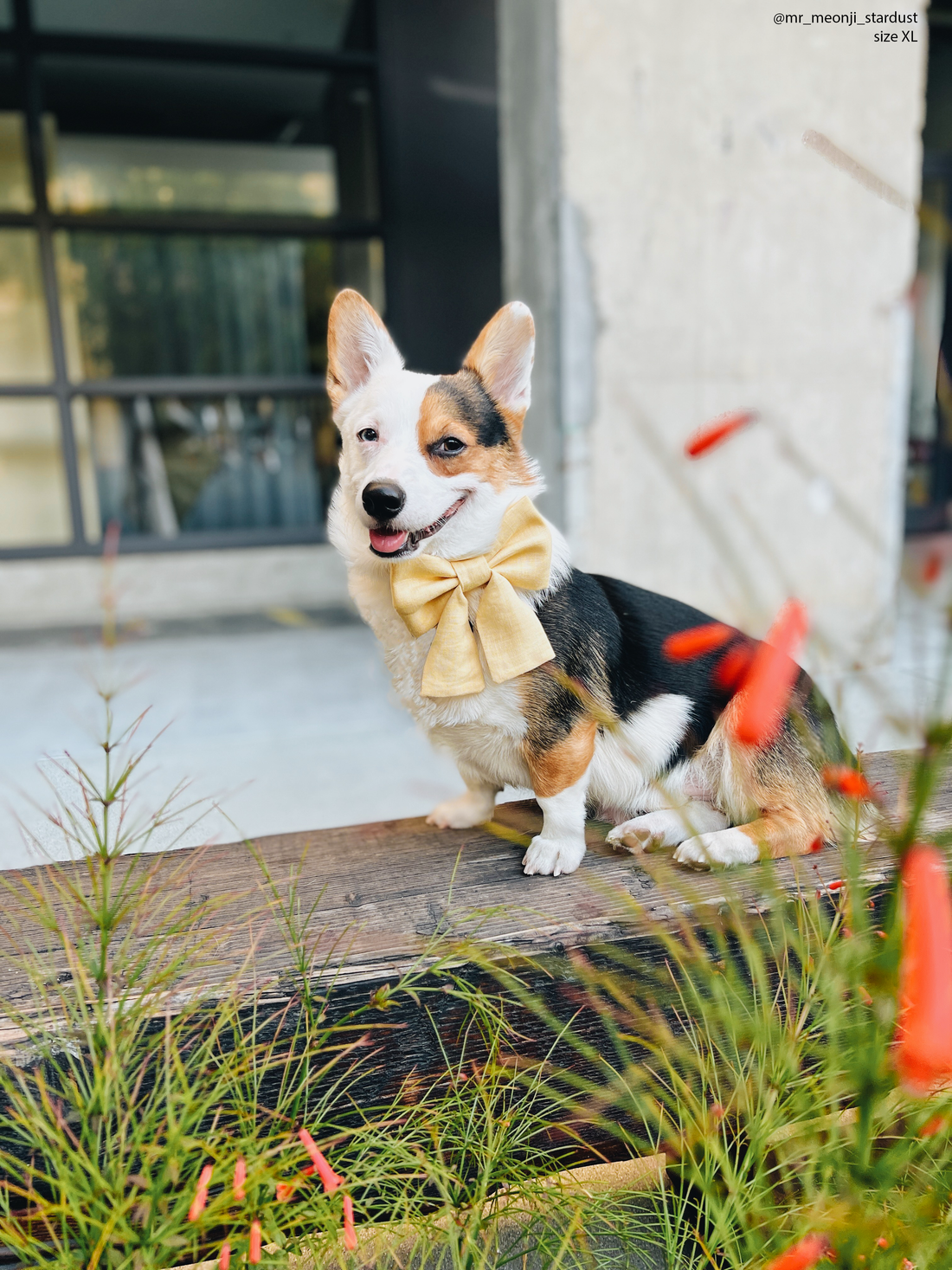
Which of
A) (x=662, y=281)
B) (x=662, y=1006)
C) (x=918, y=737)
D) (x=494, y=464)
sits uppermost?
(x=662, y=281)

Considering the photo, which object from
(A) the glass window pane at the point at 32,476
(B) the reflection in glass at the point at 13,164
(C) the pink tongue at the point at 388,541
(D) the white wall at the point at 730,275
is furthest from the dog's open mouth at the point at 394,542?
(B) the reflection in glass at the point at 13,164

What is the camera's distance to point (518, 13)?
3.32 m

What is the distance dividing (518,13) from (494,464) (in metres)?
2.89

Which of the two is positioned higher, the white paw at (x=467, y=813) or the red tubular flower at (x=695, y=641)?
the red tubular flower at (x=695, y=641)

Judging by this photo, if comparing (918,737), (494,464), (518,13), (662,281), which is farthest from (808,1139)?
(518,13)

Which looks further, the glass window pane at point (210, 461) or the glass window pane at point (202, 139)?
the glass window pane at point (210, 461)

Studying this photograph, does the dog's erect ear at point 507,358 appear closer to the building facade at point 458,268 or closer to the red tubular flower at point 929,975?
the building facade at point 458,268

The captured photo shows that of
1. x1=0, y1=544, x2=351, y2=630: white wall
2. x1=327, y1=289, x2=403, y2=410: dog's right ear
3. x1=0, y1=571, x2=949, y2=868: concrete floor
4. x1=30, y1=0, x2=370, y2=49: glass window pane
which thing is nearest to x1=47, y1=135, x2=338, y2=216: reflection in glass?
x1=30, y1=0, x2=370, y2=49: glass window pane

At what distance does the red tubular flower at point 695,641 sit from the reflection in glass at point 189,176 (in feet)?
18.4

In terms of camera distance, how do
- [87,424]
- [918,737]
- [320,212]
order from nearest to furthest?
[918,737], [87,424], [320,212]

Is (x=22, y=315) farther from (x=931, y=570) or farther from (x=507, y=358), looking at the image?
(x=931, y=570)

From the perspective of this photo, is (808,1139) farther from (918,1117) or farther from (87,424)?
(87,424)

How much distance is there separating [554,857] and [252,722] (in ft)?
7.29

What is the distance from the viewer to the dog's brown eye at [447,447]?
4.01 ft
